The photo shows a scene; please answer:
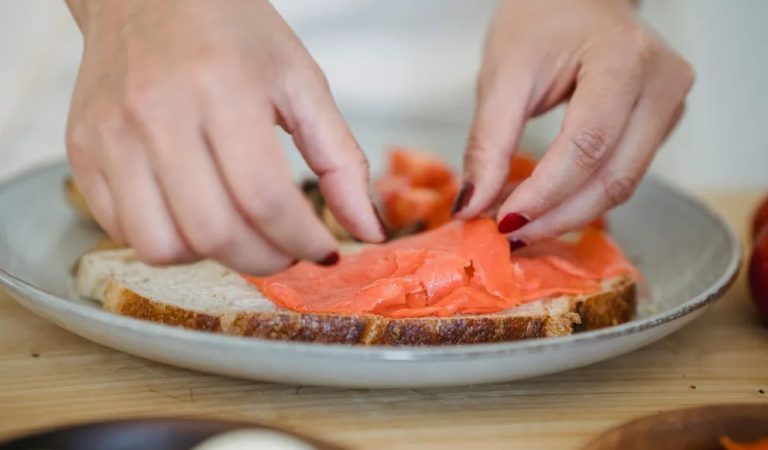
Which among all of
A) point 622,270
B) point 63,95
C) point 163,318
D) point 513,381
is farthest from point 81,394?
point 63,95

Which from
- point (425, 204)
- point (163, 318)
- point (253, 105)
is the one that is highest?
point (253, 105)

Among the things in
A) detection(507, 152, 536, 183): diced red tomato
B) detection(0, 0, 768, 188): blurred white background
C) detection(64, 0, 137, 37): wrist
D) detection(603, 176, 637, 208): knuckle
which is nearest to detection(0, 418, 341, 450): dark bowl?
detection(64, 0, 137, 37): wrist

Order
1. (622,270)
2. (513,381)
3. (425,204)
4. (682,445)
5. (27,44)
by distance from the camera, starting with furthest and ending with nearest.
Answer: (27,44) → (425,204) → (622,270) → (513,381) → (682,445)

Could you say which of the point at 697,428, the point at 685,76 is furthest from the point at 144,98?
the point at 685,76

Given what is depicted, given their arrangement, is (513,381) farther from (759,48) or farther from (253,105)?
(759,48)

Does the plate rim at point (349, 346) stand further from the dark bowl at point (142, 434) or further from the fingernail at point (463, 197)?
the fingernail at point (463, 197)
